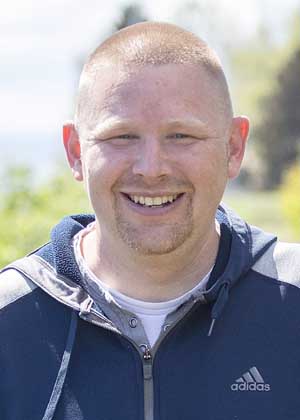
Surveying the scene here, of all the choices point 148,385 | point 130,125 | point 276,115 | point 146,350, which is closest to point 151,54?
point 130,125

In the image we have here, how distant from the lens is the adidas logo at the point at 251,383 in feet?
10.7

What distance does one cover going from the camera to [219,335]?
3375mm

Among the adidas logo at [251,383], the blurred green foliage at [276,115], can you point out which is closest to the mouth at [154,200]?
the adidas logo at [251,383]

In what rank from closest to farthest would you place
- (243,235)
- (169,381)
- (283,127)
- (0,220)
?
(169,381), (243,235), (0,220), (283,127)

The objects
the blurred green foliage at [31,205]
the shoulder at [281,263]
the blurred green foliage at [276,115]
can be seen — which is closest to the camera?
the shoulder at [281,263]

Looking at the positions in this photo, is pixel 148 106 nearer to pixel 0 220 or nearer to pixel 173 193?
pixel 173 193

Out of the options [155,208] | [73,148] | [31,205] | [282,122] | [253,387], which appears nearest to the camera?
[253,387]

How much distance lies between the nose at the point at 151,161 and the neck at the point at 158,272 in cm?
31

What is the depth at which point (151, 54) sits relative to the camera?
3455 mm

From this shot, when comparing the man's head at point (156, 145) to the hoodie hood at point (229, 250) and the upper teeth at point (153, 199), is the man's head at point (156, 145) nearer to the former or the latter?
the upper teeth at point (153, 199)

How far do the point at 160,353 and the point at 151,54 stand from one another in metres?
1.01

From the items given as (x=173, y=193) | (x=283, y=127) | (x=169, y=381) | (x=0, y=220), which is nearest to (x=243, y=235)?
(x=173, y=193)

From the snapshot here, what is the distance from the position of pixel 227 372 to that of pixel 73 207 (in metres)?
5.98

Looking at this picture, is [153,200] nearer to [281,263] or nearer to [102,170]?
[102,170]
